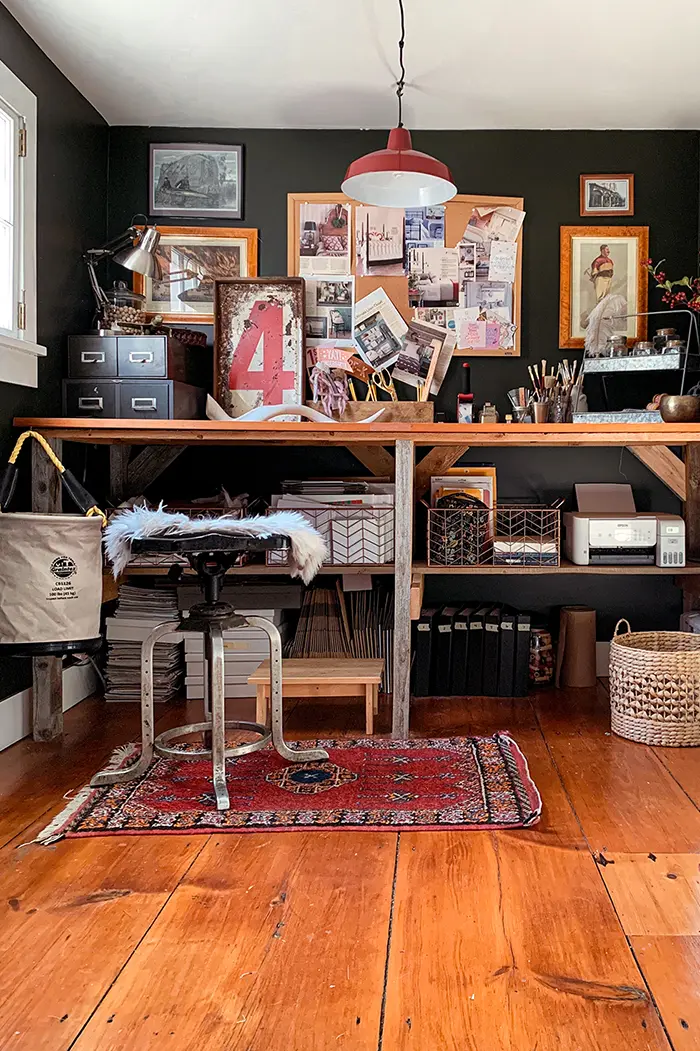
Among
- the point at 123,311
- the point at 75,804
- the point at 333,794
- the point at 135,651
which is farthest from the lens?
the point at 135,651

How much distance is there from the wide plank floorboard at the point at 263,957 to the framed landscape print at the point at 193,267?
252 cm

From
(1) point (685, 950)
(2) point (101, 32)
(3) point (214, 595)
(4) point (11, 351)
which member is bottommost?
(1) point (685, 950)

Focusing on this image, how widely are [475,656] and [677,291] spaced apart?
1813mm

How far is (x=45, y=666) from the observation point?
10.4 feet

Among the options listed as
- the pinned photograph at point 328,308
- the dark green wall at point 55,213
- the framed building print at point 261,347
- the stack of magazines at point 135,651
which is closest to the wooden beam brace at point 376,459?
the framed building print at point 261,347

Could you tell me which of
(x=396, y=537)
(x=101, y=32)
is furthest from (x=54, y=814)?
(x=101, y=32)

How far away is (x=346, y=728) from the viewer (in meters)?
3.35

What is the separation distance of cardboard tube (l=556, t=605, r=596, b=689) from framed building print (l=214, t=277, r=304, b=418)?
1510 mm

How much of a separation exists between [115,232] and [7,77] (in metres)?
1.08

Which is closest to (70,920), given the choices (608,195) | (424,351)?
(424,351)

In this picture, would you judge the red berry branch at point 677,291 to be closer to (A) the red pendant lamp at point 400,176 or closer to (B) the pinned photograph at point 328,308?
(A) the red pendant lamp at point 400,176

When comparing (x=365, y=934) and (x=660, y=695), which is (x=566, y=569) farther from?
(x=365, y=934)

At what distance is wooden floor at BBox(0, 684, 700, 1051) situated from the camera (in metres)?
1.46

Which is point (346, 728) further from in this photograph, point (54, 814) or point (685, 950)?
point (685, 950)
